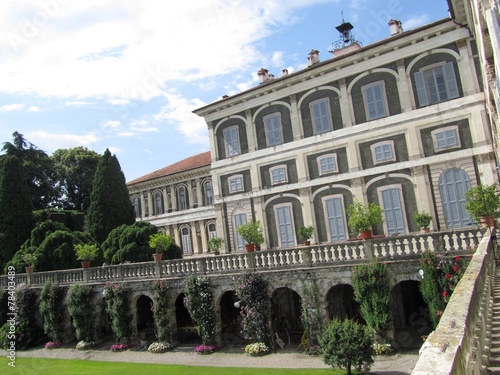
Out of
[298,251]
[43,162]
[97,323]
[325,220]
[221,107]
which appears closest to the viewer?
[298,251]

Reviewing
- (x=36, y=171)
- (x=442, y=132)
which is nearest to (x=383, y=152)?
(x=442, y=132)

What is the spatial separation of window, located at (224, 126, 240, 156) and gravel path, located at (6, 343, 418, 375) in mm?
13982

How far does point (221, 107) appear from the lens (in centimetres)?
3134

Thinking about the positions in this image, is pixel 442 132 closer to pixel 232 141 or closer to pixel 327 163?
pixel 327 163

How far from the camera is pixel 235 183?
101 ft

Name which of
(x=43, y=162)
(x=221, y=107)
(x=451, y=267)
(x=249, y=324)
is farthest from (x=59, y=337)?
(x=43, y=162)

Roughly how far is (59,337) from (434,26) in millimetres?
27293

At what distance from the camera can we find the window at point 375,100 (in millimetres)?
25250

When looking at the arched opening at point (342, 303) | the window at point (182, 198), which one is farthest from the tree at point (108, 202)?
the arched opening at point (342, 303)

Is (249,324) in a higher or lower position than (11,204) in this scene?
lower

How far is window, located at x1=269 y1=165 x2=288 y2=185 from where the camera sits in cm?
2856

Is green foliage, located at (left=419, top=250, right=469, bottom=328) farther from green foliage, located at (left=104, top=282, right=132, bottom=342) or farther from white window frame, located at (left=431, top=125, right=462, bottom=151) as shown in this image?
green foliage, located at (left=104, top=282, right=132, bottom=342)

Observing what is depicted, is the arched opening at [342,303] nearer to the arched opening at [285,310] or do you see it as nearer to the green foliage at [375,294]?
the arched opening at [285,310]

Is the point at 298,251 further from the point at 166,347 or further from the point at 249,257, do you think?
the point at 166,347
